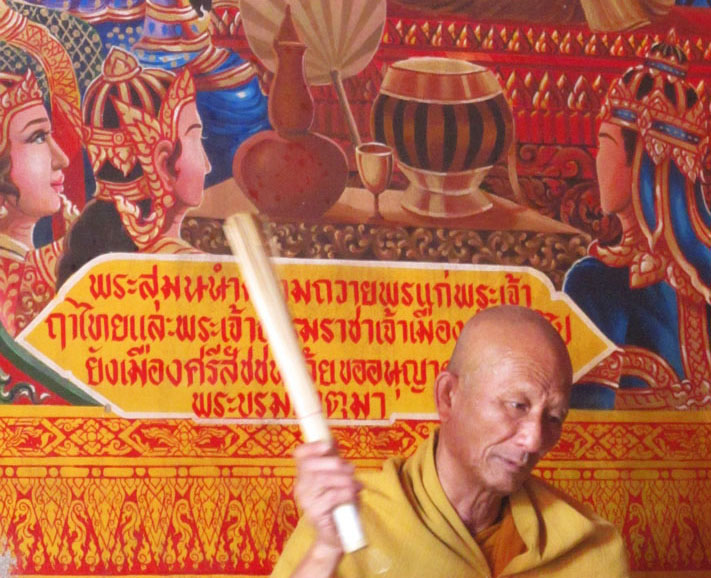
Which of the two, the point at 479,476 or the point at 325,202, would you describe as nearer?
the point at 479,476

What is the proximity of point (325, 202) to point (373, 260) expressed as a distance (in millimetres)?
217

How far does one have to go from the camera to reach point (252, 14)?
3.51 m

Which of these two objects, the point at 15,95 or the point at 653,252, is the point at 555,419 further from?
the point at 15,95

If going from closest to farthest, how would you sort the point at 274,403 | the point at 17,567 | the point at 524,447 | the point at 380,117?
the point at 524,447 < the point at 17,567 < the point at 274,403 < the point at 380,117

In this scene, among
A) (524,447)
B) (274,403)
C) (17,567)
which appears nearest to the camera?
(524,447)

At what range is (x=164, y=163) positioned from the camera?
3400mm

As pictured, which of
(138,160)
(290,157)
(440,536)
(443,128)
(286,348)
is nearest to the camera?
(286,348)

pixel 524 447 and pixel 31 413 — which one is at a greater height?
pixel 31 413

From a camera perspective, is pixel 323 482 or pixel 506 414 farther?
pixel 506 414

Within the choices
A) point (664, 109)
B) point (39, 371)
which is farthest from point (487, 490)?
point (664, 109)

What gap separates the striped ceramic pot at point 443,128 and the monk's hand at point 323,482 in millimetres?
1543

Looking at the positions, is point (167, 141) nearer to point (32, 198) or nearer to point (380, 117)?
point (32, 198)

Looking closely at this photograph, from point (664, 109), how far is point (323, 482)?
2189 millimetres

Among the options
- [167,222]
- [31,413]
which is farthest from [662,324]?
[31,413]
